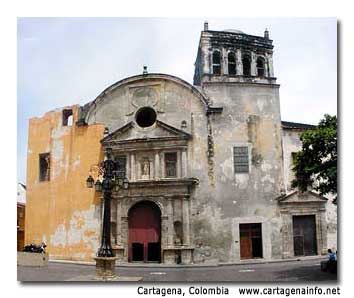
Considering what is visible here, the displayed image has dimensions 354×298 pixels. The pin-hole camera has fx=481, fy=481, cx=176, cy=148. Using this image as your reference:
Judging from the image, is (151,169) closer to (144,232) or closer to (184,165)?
(184,165)

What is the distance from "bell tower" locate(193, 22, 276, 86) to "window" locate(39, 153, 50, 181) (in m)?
3.11

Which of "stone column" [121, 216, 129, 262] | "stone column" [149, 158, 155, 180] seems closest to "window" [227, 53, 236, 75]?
"stone column" [149, 158, 155, 180]

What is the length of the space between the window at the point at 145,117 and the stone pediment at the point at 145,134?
8 cm

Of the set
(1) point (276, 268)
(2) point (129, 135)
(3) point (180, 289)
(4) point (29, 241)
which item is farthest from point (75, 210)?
(1) point (276, 268)

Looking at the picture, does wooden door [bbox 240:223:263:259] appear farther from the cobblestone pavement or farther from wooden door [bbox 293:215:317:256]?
A: wooden door [bbox 293:215:317:256]

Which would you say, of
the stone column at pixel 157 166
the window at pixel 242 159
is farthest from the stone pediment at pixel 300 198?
the stone column at pixel 157 166

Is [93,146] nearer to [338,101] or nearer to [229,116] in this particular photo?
[229,116]

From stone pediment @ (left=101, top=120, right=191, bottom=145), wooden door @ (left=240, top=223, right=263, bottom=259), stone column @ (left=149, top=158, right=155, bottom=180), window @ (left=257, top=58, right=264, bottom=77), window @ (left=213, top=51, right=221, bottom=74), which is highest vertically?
window @ (left=213, top=51, right=221, bottom=74)

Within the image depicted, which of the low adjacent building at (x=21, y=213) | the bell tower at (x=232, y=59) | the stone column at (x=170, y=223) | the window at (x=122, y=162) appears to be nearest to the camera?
the low adjacent building at (x=21, y=213)

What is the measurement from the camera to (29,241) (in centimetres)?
823

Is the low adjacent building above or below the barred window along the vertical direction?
below

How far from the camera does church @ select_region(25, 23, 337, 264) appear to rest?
8.15m

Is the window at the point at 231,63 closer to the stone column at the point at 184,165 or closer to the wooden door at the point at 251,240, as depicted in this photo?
the stone column at the point at 184,165

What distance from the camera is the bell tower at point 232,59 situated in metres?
8.25
